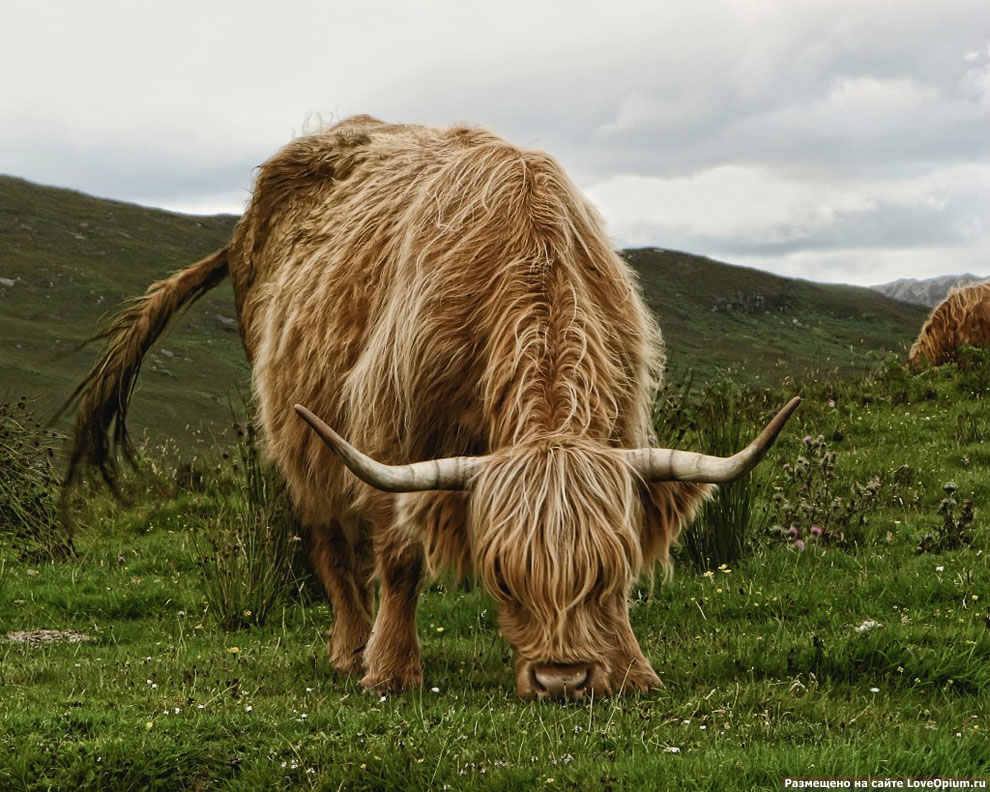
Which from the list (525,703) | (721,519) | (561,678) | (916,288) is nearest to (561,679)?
(561,678)

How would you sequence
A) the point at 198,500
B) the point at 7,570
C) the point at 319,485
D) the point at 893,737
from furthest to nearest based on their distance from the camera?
the point at 198,500
the point at 7,570
the point at 319,485
the point at 893,737

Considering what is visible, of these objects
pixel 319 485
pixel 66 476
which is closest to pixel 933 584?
pixel 319 485

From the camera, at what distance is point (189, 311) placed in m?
37.2

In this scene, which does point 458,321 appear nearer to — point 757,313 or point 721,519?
point 721,519

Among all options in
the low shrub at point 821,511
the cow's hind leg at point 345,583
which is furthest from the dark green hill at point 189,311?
the cow's hind leg at point 345,583

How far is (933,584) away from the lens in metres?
6.47

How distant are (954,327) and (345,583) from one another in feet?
37.6

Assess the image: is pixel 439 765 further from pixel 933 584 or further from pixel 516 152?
pixel 933 584

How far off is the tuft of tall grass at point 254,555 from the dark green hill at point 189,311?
25763mm

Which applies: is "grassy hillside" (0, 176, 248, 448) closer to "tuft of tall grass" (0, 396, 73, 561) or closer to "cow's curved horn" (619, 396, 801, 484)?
"tuft of tall grass" (0, 396, 73, 561)

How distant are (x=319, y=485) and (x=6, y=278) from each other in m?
65.0

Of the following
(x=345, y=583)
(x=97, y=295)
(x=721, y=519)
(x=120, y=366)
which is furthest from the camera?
(x=97, y=295)

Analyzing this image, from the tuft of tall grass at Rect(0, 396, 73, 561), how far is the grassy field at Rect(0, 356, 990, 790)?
1.04ft

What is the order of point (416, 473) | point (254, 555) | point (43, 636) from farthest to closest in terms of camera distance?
point (254, 555) < point (43, 636) < point (416, 473)
